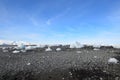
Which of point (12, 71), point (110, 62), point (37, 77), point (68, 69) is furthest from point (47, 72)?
point (110, 62)

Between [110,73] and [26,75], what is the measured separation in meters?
5.14

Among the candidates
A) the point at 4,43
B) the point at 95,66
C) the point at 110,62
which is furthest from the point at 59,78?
the point at 4,43

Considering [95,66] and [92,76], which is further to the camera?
[95,66]

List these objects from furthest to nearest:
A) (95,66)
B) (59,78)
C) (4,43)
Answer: (4,43)
(95,66)
(59,78)

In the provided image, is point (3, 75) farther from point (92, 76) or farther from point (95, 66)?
point (95, 66)

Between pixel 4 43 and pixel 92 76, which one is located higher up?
pixel 4 43

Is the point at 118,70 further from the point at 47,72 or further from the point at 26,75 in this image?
the point at 26,75

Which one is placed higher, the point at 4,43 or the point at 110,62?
the point at 4,43

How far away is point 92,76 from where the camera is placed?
8086mm

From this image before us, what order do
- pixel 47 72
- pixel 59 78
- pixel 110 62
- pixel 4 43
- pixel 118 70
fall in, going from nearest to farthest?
1. pixel 59 78
2. pixel 47 72
3. pixel 118 70
4. pixel 110 62
5. pixel 4 43

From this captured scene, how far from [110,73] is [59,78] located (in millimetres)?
3237

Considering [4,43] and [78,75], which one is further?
[4,43]

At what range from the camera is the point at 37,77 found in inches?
308

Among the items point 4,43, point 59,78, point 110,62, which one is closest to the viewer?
point 59,78
